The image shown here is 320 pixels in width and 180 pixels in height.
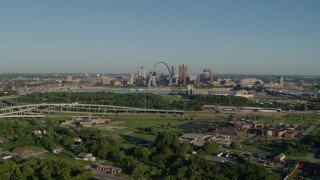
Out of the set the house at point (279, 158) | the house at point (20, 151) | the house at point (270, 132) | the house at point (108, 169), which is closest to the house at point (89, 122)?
the house at point (20, 151)

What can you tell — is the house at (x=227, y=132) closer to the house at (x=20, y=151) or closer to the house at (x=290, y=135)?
the house at (x=290, y=135)

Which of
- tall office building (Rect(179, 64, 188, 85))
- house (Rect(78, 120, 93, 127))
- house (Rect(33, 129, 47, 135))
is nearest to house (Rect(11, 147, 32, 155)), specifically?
house (Rect(33, 129, 47, 135))

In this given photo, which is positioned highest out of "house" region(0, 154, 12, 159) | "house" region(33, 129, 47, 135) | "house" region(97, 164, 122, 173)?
"house" region(33, 129, 47, 135)

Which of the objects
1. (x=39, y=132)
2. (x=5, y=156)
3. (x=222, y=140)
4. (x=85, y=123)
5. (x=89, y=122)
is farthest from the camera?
(x=89, y=122)

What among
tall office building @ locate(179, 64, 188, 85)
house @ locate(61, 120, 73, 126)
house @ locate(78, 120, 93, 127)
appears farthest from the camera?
tall office building @ locate(179, 64, 188, 85)

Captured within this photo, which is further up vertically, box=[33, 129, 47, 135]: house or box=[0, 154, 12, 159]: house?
box=[33, 129, 47, 135]: house

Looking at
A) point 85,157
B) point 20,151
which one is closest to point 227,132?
point 85,157

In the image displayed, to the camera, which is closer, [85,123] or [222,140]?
[222,140]

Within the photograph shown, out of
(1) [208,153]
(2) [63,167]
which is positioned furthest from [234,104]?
(2) [63,167]

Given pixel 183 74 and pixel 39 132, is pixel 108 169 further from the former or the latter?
pixel 183 74

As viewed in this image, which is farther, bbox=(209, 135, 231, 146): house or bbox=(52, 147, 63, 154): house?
bbox=(209, 135, 231, 146): house

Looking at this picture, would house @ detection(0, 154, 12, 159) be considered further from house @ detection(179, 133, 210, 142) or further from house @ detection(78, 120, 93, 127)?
house @ detection(78, 120, 93, 127)

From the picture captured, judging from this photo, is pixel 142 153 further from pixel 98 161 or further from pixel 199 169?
pixel 199 169
